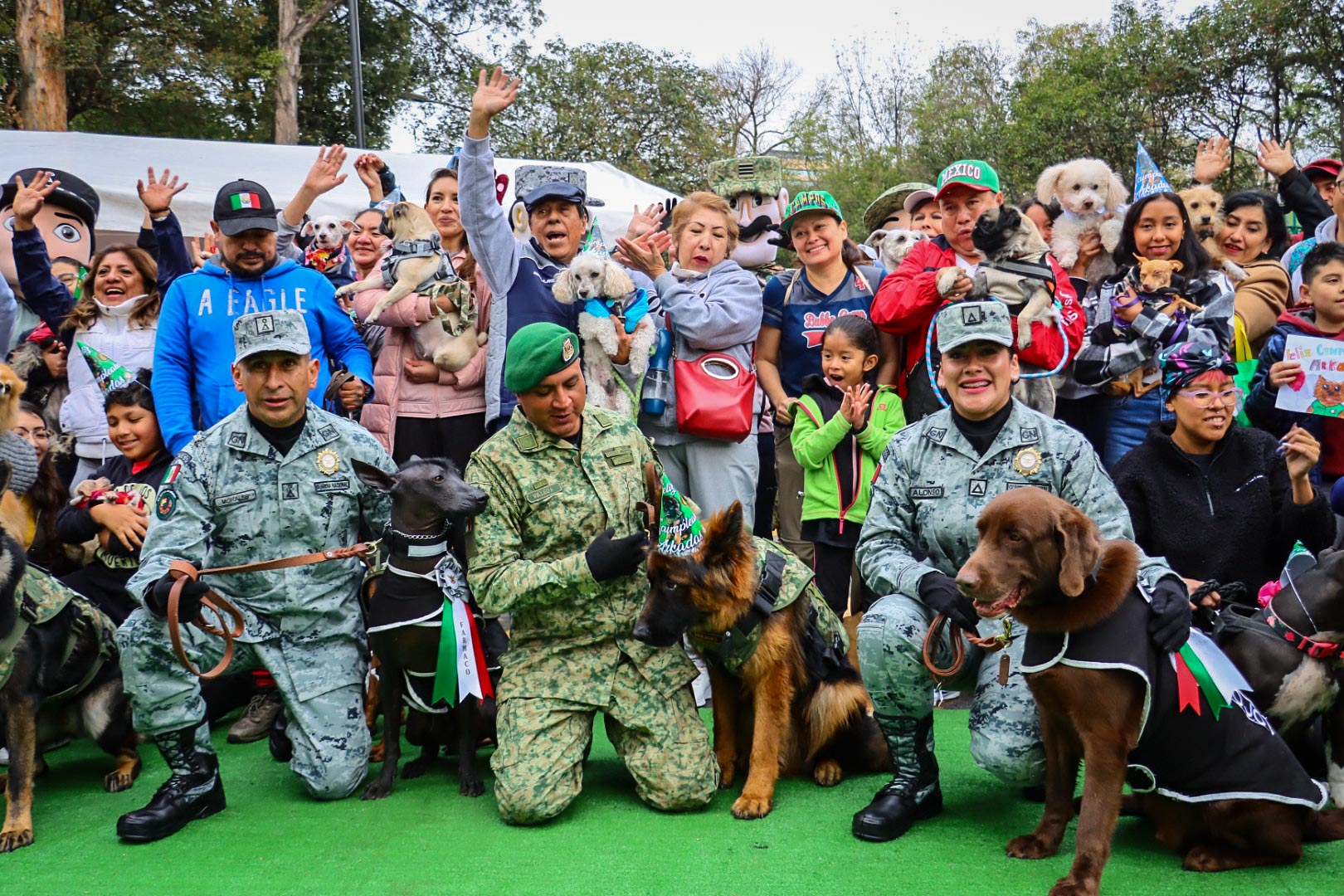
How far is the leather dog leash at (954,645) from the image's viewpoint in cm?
383

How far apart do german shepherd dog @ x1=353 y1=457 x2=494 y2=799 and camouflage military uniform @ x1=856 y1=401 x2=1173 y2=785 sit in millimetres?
1621

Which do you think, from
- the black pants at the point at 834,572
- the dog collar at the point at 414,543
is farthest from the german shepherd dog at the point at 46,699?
the black pants at the point at 834,572

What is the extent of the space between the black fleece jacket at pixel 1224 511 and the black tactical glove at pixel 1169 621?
49.1 inches

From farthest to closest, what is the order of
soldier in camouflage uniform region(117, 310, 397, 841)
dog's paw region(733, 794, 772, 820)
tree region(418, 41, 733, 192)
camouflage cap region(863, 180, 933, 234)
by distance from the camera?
tree region(418, 41, 733, 192) < camouflage cap region(863, 180, 933, 234) < soldier in camouflage uniform region(117, 310, 397, 841) < dog's paw region(733, 794, 772, 820)

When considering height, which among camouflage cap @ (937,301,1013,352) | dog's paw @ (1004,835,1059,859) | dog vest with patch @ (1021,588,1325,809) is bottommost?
dog's paw @ (1004,835,1059,859)

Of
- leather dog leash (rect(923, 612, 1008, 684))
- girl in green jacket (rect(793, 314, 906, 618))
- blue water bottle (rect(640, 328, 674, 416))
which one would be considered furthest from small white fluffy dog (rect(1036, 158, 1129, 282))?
leather dog leash (rect(923, 612, 1008, 684))

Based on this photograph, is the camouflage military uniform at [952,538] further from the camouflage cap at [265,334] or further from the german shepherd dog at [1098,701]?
the camouflage cap at [265,334]

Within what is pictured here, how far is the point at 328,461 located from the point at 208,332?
1.27 m

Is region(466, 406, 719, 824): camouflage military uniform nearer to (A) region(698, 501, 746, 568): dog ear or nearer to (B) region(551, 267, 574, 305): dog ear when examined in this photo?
(A) region(698, 501, 746, 568): dog ear

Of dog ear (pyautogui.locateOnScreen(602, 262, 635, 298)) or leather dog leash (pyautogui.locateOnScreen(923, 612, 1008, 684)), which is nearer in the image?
leather dog leash (pyautogui.locateOnScreen(923, 612, 1008, 684))

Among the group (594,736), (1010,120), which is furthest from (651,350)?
(1010,120)

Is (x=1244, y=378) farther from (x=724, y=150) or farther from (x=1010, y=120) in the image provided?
(x=724, y=150)

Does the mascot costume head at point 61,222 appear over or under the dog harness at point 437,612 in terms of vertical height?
over

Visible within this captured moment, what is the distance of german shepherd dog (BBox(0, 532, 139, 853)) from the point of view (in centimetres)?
414
